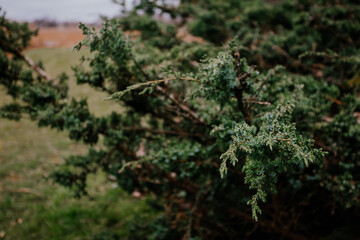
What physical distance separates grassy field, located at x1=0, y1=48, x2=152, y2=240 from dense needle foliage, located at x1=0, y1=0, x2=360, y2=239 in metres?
0.56

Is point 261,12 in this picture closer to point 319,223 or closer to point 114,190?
point 319,223

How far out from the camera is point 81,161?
2318 mm

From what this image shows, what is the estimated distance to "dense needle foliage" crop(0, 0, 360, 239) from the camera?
139cm

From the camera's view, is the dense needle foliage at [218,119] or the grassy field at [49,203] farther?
the grassy field at [49,203]

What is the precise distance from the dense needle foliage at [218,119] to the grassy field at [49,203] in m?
0.56

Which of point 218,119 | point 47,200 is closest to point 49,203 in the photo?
point 47,200

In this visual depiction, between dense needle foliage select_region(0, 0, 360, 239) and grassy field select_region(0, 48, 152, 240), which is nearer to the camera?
dense needle foliage select_region(0, 0, 360, 239)

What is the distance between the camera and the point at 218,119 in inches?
66.1

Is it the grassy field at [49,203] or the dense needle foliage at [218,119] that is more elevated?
the dense needle foliage at [218,119]

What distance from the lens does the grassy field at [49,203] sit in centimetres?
323

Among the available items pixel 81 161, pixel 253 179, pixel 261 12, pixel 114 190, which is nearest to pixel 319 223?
pixel 253 179

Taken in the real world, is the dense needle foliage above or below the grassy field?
above

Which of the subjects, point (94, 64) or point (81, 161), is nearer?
point (94, 64)

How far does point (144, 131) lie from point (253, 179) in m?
1.59
